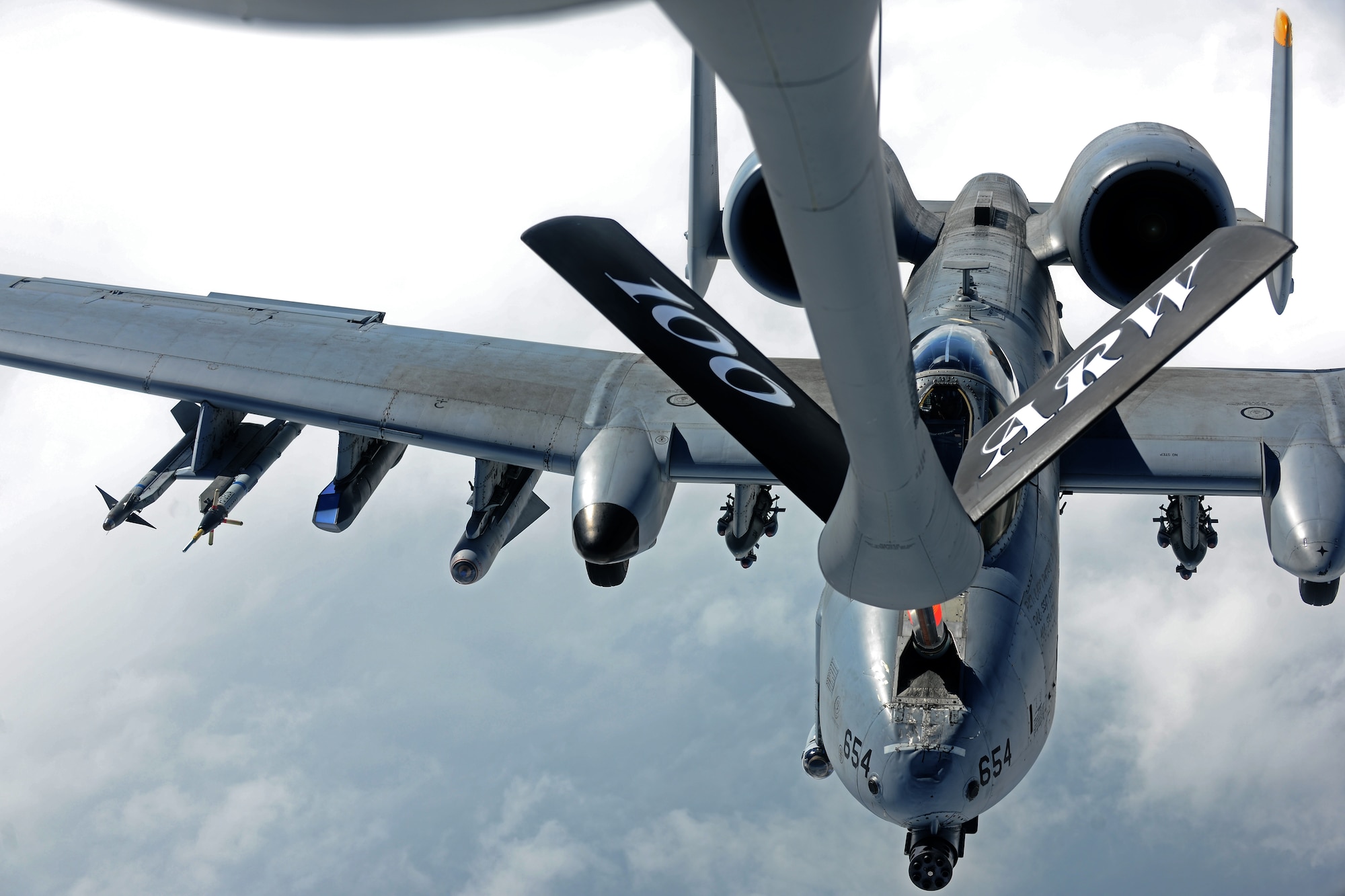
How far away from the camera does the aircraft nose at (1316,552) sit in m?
11.9

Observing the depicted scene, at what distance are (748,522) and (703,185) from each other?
5.14m

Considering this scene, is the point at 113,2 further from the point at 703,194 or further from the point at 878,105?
the point at 703,194

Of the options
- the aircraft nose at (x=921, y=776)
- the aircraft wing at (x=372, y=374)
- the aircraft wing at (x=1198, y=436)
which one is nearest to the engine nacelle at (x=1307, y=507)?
the aircraft wing at (x=1198, y=436)

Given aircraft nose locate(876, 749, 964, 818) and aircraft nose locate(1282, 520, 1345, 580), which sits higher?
aircraft nose locate(1282, 520, 1345, 580)

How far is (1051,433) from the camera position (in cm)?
756

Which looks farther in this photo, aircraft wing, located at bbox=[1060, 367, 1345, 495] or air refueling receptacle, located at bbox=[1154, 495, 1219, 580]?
air refueling receptacle, located at bbox=[1154, 495, 1219, 580]

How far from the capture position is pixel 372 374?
51.4 ft

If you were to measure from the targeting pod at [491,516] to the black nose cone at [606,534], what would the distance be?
9.73 ft

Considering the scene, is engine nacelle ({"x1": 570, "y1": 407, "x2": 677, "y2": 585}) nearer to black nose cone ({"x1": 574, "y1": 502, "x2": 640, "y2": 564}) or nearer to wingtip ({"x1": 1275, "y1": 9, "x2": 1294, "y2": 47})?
black nose cone ({"x1": 574, "y1": 502, "x2": 640, "y2": 564})

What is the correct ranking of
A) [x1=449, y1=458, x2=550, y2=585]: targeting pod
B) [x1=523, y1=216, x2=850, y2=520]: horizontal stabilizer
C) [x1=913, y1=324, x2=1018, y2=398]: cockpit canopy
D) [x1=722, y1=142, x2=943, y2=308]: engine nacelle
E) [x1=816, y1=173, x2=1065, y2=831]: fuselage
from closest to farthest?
[x1=523, y1=216, x2=850, y2=520]: horizontal stabilizer, [x1=816, y1=173, x2=1065, y2=831]: fuselage, [x1=913, y1=324, x2=1018, y2=398]: cockpit canopy, [x1=449, y1=458, x2=550, y2=585]: targeting pod, [x1=722, y1=142, x2=943, y2=308]: engine nacelle

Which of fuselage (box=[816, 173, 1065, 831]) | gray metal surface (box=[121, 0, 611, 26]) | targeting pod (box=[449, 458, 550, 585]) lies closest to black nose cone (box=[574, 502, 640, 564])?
fuselage (box=[816, 173, 1065, 831])

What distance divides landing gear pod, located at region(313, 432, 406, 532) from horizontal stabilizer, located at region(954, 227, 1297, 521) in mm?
10259

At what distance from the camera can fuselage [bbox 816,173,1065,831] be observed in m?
9.85

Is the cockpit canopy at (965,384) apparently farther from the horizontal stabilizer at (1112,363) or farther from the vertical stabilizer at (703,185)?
the vertical stabilizer at (703,185)
